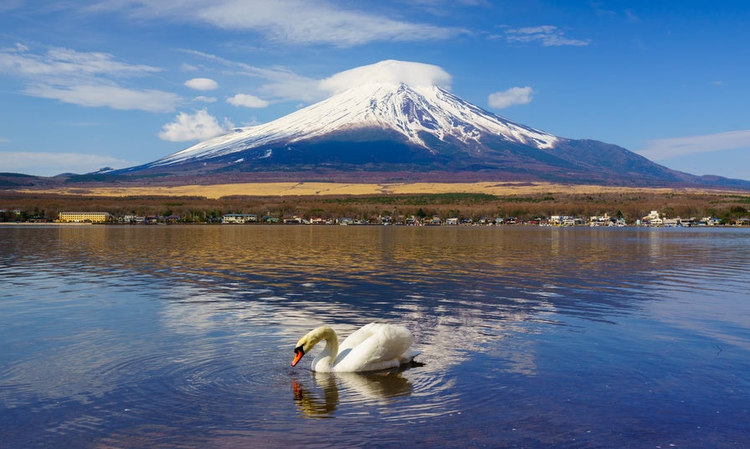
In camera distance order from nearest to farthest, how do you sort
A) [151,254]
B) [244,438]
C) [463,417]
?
[244,438] < [463,417] < [151,254]

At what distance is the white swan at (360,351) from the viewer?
14.4m

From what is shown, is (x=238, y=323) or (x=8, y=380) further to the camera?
(x=238, y=323)

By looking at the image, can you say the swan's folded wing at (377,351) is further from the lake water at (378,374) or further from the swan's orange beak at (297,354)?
the swan's orange beak at (297,354)

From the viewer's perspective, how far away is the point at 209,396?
12.5m

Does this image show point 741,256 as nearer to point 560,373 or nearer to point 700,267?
point 700,267

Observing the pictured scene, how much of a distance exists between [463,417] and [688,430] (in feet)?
11.8

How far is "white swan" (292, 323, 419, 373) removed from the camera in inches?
567

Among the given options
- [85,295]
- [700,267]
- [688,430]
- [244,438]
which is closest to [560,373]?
[688,430]

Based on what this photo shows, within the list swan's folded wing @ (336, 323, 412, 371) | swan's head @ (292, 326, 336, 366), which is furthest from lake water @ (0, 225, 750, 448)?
swan's head @ (292, 326, 336, 366)

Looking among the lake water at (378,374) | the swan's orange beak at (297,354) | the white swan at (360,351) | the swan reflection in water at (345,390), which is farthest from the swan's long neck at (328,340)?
the lake water at (378,374)

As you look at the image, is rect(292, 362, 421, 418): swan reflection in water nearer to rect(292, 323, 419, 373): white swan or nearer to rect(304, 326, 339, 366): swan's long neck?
rect(292, 323, 419, 373): white swan

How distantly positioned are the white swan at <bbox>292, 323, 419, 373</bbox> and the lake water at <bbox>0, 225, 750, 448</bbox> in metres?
0.33

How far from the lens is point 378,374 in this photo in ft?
47.4

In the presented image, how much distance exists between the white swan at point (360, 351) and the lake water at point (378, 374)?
33 centimetres
